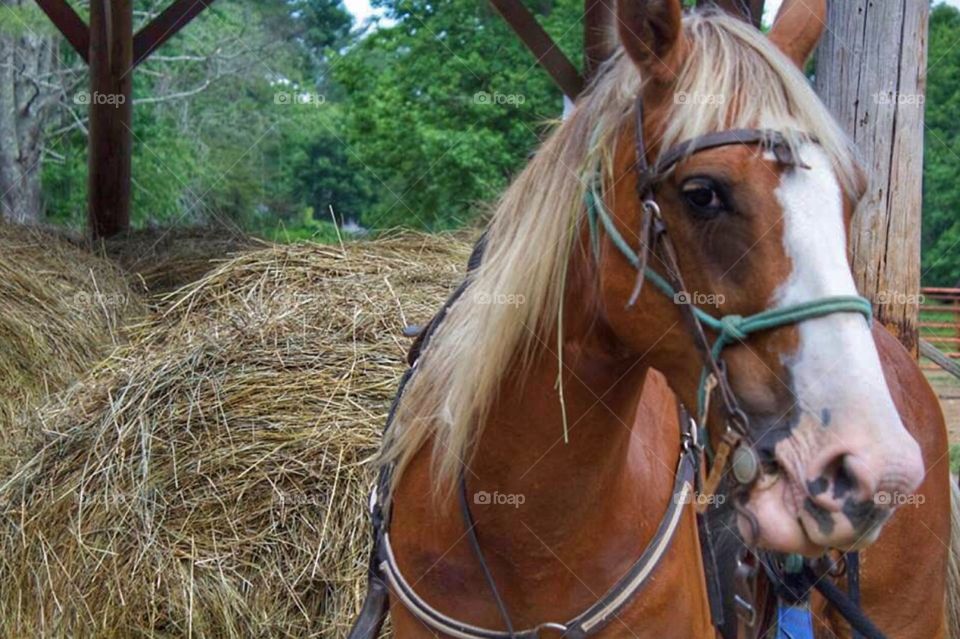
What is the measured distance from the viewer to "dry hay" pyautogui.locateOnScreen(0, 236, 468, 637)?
12.7 ft

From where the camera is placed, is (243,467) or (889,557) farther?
(243,467)

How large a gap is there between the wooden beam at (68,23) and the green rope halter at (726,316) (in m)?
6.66

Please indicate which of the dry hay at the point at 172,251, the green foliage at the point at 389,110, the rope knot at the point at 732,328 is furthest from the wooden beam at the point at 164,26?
the rope knot at the point at 732,328

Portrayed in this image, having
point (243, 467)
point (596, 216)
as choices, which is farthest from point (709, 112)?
point (243, 467)

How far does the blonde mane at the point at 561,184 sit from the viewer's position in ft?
5.74

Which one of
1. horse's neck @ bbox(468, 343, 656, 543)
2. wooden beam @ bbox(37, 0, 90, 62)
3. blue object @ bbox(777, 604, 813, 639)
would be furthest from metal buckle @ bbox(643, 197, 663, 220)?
wooden beam @ bbox(37, 0, 90, 62)

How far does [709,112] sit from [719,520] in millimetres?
1300

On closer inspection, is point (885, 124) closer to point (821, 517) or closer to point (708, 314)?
point (708, 314)

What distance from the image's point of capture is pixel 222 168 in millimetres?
24672

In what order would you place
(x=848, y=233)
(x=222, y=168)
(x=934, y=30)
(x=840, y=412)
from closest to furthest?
(x=840, y=412) → (x=848, y=233) → (x=934, y=30) → (x=222, y=168)

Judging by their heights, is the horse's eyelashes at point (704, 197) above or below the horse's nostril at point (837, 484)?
above

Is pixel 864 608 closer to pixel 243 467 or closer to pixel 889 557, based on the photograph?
pixel 889 557

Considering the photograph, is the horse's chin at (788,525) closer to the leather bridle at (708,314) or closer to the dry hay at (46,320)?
the leather bridle at (708,314)

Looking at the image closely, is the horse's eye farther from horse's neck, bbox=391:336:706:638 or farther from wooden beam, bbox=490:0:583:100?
wooden beam, bbox=490:0:583:100
